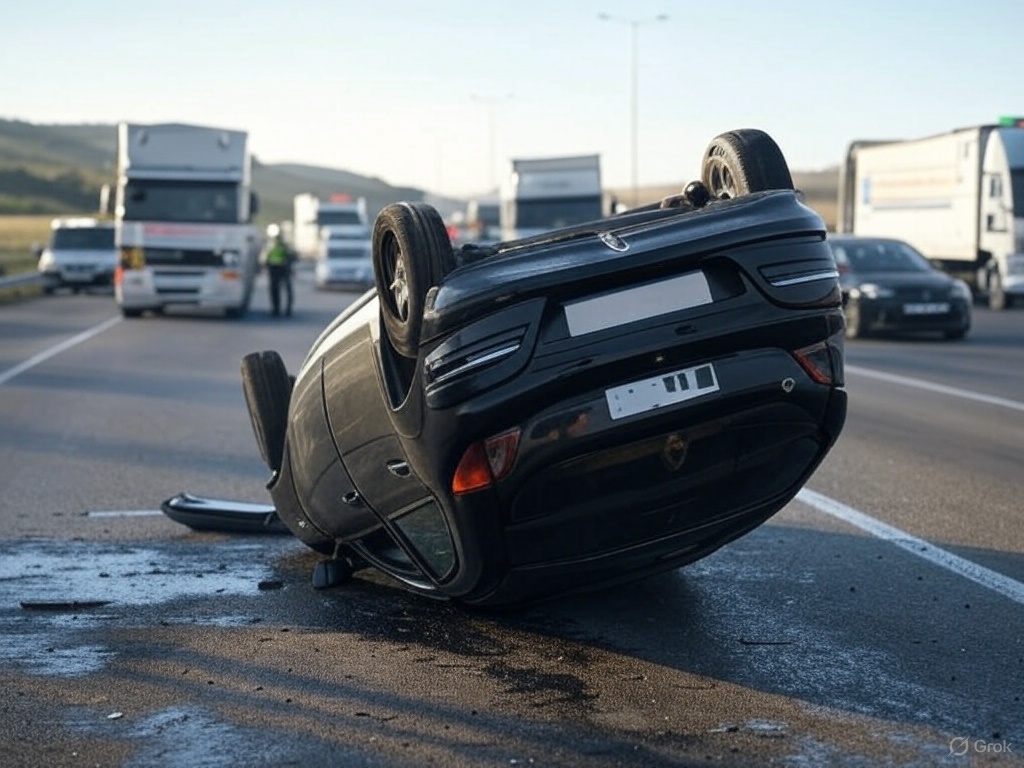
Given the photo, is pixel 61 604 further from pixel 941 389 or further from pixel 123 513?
pixel 941 389

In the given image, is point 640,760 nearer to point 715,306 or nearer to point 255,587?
point 715,306

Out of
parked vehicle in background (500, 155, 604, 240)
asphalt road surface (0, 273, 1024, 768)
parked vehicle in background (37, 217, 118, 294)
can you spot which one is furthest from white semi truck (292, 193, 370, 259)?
asphalt road surface (0, 273, 1024, 768)

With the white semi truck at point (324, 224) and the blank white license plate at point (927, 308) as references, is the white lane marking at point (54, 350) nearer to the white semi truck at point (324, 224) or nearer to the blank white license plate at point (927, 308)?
the blank white license plate at point (927, 308)

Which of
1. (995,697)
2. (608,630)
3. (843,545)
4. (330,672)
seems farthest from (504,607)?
(843,545)

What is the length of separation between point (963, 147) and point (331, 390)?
3118 cm

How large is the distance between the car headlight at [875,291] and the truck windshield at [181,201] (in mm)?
12000

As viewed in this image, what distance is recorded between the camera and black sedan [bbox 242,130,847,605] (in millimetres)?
5273

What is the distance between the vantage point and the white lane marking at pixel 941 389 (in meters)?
15.5

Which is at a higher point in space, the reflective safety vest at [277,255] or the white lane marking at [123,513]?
the reflective safety vest at [277,255]

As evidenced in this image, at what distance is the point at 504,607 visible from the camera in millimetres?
6148

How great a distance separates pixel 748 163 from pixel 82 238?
40158 mm

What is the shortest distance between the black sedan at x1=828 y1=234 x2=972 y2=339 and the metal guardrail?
894 inches

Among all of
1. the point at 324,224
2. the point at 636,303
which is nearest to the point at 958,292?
the point at 636,303

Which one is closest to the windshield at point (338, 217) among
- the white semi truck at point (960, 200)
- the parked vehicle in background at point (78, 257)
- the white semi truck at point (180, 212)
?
the parked vehicle in background at point (78, 257)
